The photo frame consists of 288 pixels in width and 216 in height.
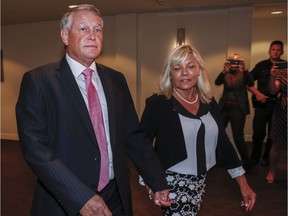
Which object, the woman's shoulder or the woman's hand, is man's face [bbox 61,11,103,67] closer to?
the woman's shoulder

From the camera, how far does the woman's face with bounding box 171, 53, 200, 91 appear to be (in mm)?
1806

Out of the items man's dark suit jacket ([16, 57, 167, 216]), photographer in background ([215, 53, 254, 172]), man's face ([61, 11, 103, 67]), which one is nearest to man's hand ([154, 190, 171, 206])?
man's dark suit jacket ([16, 57, 167, 216])

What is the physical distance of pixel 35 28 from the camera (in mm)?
6668

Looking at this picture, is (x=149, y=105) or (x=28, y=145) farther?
(x=149, y=105)

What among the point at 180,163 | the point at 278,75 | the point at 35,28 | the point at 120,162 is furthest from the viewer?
the point at 35,28

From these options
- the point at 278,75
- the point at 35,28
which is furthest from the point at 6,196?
the point at 35,28

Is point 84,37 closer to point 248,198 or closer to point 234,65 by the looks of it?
point 248,198

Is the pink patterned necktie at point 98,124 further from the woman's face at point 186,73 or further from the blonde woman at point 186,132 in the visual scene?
the woman's face at point 186,73

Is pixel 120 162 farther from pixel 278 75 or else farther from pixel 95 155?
pixel 278 75

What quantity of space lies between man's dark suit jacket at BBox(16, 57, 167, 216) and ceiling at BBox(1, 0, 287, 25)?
3746 millimetres

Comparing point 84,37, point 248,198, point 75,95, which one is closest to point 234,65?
point 248,198

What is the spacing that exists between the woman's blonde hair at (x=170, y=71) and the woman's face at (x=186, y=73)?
0.08 ft

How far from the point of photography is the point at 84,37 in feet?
4.64

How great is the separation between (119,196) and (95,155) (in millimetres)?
306
